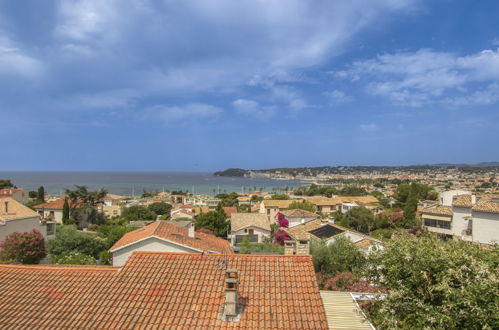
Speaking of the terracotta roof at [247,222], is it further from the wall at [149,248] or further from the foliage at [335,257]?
the wall at [149,248]

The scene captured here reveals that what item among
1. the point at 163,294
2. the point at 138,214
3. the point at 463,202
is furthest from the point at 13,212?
the point at 463,202

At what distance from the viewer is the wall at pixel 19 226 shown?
2848cm

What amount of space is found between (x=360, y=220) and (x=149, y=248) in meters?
42.6

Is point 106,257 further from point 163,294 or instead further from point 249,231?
point 163,294

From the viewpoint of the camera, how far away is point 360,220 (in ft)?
175

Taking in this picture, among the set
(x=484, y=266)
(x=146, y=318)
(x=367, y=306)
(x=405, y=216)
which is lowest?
(x=405, y=216)

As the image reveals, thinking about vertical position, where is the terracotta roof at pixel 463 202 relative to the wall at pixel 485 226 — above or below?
above

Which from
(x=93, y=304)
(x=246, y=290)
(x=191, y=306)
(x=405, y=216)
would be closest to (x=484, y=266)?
(x=246, y=290)

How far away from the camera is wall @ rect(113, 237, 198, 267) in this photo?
1969 centimetres

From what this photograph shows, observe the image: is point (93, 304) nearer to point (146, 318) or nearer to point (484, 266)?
point (146, 318)

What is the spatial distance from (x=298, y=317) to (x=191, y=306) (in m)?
3.14

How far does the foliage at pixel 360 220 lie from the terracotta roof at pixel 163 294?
1825 inches

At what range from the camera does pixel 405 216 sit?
173 feet

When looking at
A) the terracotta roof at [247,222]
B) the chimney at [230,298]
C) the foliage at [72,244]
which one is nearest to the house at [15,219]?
the foliage at [72,244]
